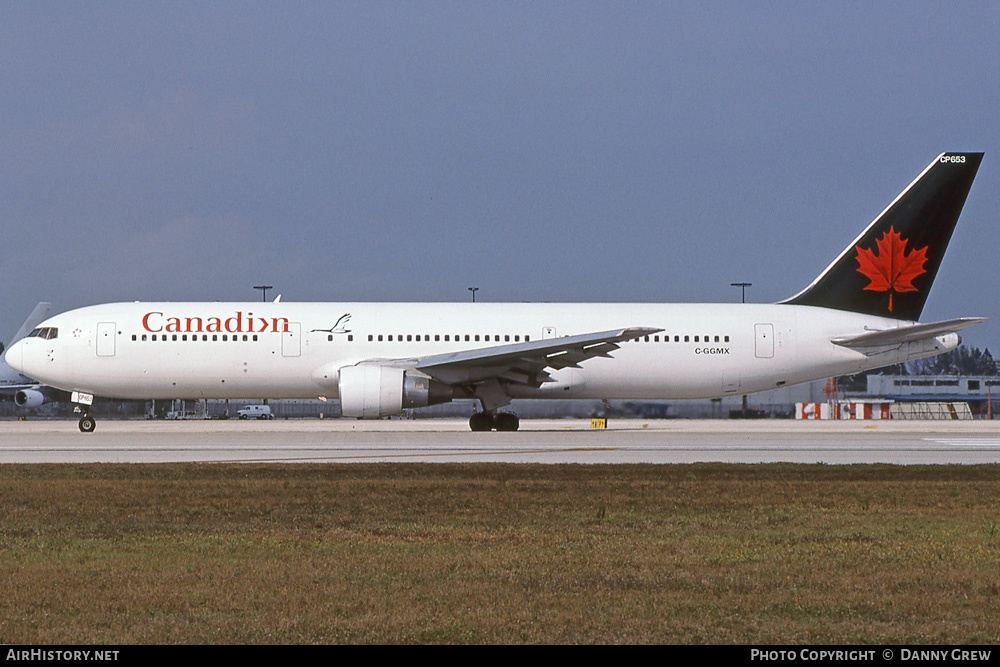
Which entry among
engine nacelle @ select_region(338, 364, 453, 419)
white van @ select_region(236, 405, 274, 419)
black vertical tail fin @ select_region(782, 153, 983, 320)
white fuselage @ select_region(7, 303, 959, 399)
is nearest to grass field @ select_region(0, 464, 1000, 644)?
engine nacelle @ select_region(338, 364, 453, 419)

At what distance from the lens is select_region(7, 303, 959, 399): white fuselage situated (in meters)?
32.3

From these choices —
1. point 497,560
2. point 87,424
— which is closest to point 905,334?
point 87,424

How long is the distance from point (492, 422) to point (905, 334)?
40.7 feet

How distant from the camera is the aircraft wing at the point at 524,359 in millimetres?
30281

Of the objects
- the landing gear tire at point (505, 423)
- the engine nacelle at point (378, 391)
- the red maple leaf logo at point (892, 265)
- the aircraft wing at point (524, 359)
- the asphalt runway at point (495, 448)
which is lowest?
the asphalt runway at point (495, 448)

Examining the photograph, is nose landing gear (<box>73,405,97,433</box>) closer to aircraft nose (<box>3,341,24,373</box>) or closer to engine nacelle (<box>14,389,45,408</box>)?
aircraft nose (<box>3,341,24,373</box>)

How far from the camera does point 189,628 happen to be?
22.7 ft

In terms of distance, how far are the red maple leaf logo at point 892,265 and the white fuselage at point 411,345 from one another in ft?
3.86

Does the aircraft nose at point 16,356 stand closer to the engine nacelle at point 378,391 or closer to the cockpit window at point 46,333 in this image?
the cockpit window at point 46,333

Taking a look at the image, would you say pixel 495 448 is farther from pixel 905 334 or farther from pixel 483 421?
pixel 905 334

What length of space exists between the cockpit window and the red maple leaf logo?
24.5m

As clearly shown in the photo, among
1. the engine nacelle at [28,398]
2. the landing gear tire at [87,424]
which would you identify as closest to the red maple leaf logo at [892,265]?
the landing gear tire at [87,424]
